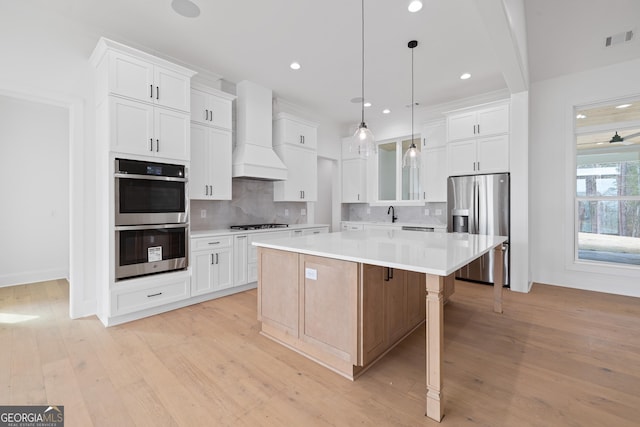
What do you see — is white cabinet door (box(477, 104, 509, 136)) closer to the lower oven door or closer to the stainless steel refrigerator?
the stainless steel refrigerator

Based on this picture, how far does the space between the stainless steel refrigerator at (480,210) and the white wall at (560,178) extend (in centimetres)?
65

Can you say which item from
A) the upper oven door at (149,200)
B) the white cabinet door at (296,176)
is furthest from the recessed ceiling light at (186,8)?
the white cabinet door at (296,176)

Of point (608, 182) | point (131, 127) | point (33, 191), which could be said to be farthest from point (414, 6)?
point (33, 191)

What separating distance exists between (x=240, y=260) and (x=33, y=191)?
3538 millimetres

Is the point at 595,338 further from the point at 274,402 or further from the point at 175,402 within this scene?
the point at 175,402

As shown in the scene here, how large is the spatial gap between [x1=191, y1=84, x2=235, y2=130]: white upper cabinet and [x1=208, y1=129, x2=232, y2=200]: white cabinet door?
0.13 meters

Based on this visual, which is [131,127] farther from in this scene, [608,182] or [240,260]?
[608,182]

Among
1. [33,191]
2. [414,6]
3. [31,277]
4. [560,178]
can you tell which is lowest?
[31,277]

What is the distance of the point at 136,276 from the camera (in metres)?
2.92

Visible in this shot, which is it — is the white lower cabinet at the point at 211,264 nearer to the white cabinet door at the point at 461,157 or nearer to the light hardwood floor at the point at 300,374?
the light hardwood floor at the point at 300,374

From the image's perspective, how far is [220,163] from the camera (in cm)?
385

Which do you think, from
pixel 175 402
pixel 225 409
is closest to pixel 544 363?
pixel 225 409

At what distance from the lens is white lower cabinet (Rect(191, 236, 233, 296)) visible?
3375mm

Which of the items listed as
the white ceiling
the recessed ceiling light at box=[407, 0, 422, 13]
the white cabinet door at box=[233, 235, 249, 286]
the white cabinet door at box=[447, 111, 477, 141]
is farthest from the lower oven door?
the white cabinet door at box=[447, 111, 477, 141]
